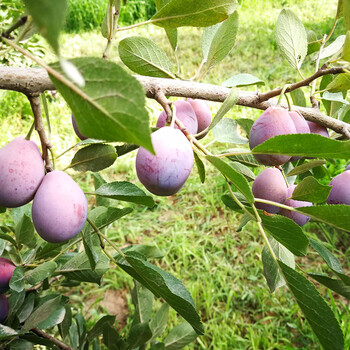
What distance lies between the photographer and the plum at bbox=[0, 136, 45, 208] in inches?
17.2

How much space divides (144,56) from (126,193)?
8.8 inches

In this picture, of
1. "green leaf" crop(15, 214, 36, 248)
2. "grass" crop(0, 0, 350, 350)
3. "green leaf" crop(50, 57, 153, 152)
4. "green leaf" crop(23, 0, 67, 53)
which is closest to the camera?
"green leaf" crop(23, 0, 67, 53)

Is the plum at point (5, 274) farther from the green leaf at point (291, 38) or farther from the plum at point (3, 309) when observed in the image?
the green leaf at point (291, 38)

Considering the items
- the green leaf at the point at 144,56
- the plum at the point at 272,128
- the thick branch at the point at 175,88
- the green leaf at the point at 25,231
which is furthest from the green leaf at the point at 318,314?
the green leaf at the point at 25,231

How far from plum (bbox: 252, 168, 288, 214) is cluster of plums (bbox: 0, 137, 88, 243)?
30 cm

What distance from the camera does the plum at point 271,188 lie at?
0.63 metres

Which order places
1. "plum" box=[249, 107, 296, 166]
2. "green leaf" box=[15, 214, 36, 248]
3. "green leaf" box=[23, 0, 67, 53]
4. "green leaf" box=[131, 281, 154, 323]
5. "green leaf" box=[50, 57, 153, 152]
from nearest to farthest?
1. "green leaf" box=[23, 0, 67, 53]
2. "green leaf" box=[50, 57, 153, 152]
3. "plum" box=[249, 107, 296, 166]
4. "green leaf" box=[15, 214, 36, 248]
5. "green leaf" box=[131, 281, 154, 323]

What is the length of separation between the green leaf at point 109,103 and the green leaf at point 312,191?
33 centimetres

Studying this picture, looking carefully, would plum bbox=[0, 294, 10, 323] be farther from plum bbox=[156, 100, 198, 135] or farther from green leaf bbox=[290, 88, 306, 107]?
green leaf bbox=[290, 88, 306, 107]

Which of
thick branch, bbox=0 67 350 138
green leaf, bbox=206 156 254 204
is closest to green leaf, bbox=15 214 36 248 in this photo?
thick branch, bbox=0 67 350 138

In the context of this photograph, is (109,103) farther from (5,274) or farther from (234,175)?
(5,274)

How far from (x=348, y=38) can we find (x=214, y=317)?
133 centimetres

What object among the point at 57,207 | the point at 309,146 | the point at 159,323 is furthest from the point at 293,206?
the point at 159,323

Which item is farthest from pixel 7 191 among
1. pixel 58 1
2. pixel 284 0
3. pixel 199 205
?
pixel 284 0
